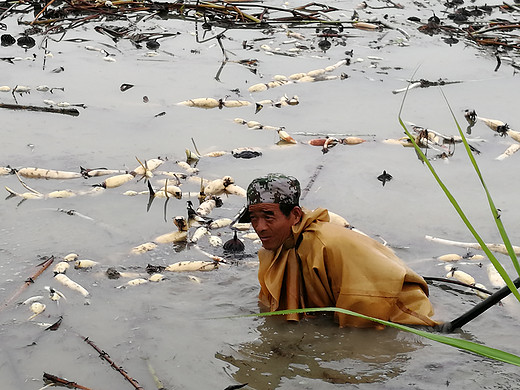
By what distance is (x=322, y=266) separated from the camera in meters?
3.24

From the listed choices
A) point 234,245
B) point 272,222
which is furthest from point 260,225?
point 234,245

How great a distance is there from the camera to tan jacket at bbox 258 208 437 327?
3.21 m

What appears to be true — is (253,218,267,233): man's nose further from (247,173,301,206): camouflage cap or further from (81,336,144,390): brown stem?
(81,336,144,390): brown stem

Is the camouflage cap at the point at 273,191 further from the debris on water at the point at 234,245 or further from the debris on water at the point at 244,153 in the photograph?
the debris on water at the point at 244,153

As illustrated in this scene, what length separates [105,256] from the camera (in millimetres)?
4184

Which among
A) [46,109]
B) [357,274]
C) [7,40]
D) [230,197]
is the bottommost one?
[230,197]

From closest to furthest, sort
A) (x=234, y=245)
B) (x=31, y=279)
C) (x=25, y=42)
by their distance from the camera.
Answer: (x=31, y=279)
(x=234, y=245)
(x=25, y=42)

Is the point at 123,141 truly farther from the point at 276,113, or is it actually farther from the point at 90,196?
the point at 276,113

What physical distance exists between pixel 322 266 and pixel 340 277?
0.10 m

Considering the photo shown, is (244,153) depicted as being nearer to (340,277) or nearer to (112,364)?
(340,277)

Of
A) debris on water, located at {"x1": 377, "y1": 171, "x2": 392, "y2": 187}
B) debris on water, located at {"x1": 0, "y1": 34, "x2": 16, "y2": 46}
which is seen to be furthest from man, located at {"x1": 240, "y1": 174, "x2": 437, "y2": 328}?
debris on water, located at {"x1": 0, "y1": 34, "x2": 16, "y2": 46}

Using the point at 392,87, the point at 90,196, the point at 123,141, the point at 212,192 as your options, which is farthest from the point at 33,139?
the point at 392,87

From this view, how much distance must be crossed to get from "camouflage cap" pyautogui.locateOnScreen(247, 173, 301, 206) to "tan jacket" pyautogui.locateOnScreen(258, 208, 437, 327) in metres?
0.14

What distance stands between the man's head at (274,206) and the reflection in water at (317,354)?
0.48 meters
